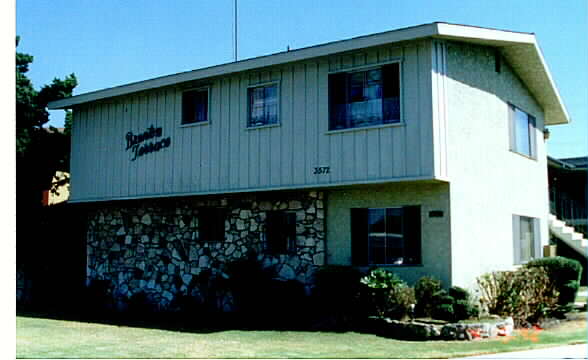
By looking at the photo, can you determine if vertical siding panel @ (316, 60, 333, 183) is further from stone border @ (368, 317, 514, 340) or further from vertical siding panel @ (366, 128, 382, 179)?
stone border @ (368, 317, 514, 340)

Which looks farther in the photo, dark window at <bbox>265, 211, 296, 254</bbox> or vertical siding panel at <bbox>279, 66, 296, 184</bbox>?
dark window at <bbox>265, 211, 296, 254</bbox>

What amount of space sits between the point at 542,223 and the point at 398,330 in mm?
9489

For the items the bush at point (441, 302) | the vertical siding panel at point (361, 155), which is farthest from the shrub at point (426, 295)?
the vertical siding panel at point (361, 155)

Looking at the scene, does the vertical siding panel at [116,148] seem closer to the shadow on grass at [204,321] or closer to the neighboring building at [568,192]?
the shadow on grass at [204,321]

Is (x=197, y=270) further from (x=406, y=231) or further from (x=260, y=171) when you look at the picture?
(x=406, y=231)

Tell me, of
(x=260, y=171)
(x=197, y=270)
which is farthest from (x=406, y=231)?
(x=197, y=270)

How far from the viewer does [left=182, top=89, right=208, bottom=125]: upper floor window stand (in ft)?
58.9

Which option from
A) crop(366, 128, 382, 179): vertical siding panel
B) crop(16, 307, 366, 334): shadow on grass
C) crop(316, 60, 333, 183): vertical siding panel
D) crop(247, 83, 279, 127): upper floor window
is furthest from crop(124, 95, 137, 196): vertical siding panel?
crop(366, 128, 382, 179): vertical siding panel

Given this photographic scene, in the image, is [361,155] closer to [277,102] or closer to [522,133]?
[277,102]

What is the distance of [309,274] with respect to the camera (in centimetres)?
1588

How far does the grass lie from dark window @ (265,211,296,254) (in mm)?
2919

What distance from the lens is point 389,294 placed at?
13.7 m

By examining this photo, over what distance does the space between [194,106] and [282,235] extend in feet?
14.3

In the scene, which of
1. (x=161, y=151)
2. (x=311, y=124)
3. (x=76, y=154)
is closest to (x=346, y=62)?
(x=311, y=124)
